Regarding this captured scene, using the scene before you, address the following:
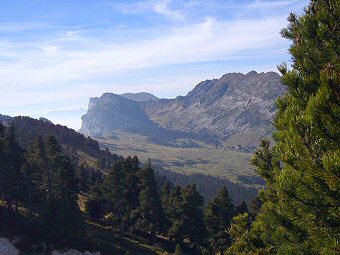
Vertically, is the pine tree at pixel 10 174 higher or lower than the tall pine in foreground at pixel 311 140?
lower

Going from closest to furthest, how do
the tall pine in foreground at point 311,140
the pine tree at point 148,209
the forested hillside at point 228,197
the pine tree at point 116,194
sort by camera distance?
the tall pine in foreground at point 311,140
the forested hillside at point 228,197
the pine tree at point 148,209
the pine tree at point 116,194

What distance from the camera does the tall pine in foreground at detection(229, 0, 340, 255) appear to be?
27.2 feet

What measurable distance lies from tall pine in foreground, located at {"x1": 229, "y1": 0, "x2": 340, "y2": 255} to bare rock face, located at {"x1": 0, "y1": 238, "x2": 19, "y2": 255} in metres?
48.8

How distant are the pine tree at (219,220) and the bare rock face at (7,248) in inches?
1278

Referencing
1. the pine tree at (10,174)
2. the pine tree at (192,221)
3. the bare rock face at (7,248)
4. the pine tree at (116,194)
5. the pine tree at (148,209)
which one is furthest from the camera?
the pine tree at (116,194)

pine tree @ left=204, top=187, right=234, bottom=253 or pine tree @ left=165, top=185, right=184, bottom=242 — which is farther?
pine tree @ left=165, top=185, right=184, bottom=242

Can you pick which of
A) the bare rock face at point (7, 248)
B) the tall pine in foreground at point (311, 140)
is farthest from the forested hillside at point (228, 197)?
the bare rock face at point (7, 248)

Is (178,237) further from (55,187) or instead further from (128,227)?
(55,187)

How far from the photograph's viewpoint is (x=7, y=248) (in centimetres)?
5250

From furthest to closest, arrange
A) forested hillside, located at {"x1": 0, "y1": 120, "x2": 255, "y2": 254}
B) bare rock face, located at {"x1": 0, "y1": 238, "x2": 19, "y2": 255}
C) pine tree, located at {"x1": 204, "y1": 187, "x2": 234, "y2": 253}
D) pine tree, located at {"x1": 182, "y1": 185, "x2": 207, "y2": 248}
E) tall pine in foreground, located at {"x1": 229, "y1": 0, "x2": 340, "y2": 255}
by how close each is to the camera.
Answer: pine tree, located at {"x1": 182, "y1": 185, "x2": 207, "y2": 248}, pine tree, located at {"x1": 204, "y1": 187, "x2": 234, "y2": 253}, forested hillside, located at {"x1": 0, "y1": 120, "x2": 255, "y2": 254}, bare rock face, located at {"x1": 0, "y1": 238, "x2": 19, "y2": 255}, tall pine in foreground, located at {"x1": 229, "y1": 0, "x2": 340, "y2": 255}

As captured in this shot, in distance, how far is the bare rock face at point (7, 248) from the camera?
2052 inches

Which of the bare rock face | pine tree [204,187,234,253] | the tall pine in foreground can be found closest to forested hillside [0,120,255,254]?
pine tree [204,187,234,253]

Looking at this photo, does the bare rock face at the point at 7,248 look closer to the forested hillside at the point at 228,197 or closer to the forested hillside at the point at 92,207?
the forested hillside at the point at 228,197

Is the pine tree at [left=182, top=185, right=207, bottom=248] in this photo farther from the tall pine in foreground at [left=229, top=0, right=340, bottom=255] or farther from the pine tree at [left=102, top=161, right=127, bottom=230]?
the tall pine in foreground at [left=229, top=0, right=340, bottom=255]
